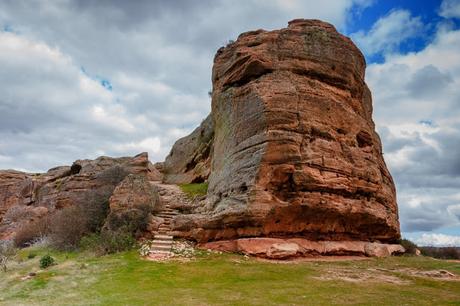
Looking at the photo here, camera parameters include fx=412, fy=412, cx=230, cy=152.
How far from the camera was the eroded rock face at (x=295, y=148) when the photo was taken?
813 inches

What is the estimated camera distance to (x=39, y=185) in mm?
43562

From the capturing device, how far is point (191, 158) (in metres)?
42.2

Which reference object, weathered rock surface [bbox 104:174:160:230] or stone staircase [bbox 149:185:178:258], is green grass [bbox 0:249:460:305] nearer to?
stone staircase [bbox 149:185:178:258]

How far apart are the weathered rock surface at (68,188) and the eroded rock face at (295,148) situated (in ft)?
34.9

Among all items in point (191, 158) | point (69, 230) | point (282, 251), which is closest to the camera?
point (282, 251)

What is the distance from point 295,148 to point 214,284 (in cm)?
823

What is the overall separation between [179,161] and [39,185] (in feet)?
49.0

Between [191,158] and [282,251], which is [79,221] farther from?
[191,158]

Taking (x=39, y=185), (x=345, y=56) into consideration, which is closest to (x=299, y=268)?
(x=345, y=56)

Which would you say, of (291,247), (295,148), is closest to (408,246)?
(291,247)

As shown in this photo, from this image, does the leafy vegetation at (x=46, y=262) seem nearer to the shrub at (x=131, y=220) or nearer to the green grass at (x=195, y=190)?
the shrub at (x=131, y=220)

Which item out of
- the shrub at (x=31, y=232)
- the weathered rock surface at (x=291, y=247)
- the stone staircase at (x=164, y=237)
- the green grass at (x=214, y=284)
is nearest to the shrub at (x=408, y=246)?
the weathered rock surface at (x=291, y=247)

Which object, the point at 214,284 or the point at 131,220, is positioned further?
the point at 131,220

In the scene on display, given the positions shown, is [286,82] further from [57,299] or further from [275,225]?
[57,299]
